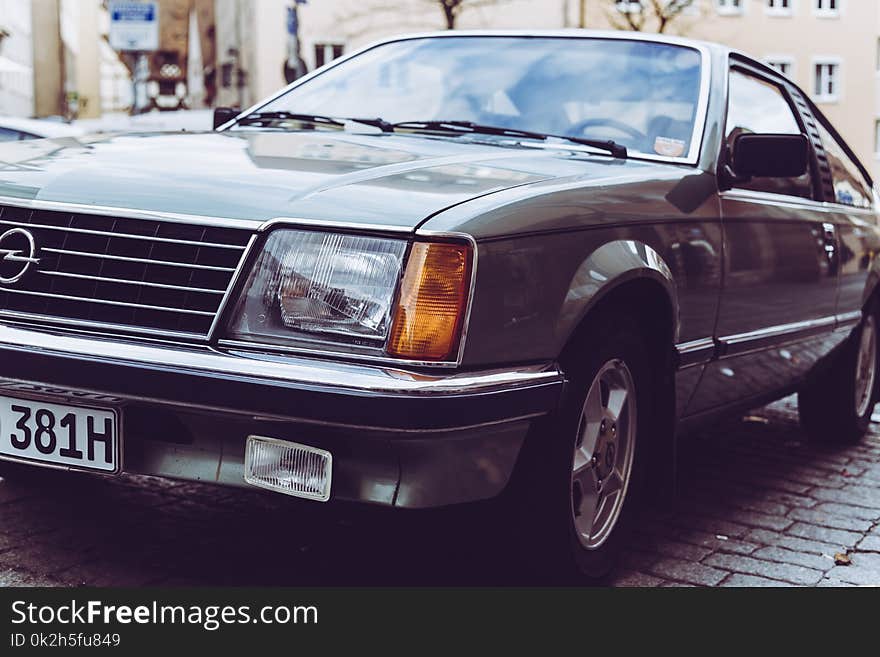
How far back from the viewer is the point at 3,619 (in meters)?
2.97

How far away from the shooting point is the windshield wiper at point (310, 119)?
4.28 m

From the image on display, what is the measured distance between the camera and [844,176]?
18.9 feet

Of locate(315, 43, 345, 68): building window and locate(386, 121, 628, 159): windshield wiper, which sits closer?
locate(386, 121, 628, 159): windshield wiper

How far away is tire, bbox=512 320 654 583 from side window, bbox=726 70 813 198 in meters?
1.08

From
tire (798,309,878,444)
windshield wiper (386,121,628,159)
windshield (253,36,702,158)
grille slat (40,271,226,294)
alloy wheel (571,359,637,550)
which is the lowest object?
tire (798,309,878,444)

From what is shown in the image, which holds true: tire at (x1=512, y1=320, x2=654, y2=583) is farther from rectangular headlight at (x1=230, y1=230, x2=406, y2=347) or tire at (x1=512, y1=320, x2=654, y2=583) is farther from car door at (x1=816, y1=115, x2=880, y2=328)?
car door at (x1=816, y1=115, x2=880, y2=328)

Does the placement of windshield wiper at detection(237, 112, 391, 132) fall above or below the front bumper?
above

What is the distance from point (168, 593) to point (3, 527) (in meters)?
0.91

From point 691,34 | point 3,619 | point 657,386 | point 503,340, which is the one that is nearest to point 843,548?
point 657,386

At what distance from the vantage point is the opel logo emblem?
3025mm

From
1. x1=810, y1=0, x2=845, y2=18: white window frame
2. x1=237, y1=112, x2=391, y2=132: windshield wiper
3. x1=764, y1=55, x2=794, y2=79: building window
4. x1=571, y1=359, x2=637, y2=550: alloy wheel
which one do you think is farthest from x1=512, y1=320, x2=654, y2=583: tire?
x1=810, y1=0, x2=845, y2=18: white window frame

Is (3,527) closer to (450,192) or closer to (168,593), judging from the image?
(168,593)

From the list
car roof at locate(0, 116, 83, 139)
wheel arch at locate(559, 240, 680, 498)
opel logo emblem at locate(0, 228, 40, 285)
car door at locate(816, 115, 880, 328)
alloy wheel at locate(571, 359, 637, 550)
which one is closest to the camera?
opel logo emblem at locate(0, 228, 40, 285)

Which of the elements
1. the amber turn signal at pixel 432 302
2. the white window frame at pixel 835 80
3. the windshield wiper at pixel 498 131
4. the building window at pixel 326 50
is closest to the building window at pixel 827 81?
the white window frame at pixel 835 80
